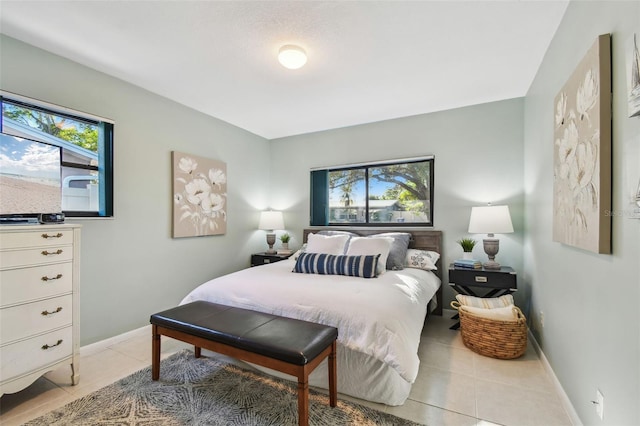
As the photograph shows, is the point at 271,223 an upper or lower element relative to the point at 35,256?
upper

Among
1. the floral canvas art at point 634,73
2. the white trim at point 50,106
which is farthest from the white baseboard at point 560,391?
the white trim at point 50,106

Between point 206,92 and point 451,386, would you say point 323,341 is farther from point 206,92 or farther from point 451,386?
point 206,92

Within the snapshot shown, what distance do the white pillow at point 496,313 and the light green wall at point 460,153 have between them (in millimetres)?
592

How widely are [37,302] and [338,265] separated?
2.19m

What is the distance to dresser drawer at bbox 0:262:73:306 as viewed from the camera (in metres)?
1.66

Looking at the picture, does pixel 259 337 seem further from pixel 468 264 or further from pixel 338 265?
pixel 468 264

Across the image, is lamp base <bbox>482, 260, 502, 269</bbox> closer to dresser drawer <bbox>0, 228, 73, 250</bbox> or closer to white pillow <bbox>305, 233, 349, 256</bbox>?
white pillow <bbox>305, 233, 349, 256</bbox>

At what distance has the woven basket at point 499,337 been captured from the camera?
226cm

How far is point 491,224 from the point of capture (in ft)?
9.12

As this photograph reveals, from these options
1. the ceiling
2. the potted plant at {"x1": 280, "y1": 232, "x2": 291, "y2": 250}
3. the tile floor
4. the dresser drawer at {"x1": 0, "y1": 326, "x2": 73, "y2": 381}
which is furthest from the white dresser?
the potted plant at {"x1": 280, "y1": 232, "x2": 291, "y2": 250}

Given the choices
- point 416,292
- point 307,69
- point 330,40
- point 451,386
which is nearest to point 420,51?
point 330,40

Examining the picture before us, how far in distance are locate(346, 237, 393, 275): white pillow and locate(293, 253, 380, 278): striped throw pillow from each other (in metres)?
0.14

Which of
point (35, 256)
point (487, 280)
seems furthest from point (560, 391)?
point (35, 256)

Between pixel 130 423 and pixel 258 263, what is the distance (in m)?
2.49
